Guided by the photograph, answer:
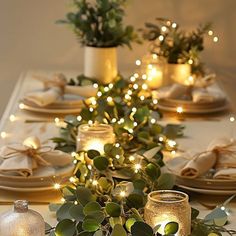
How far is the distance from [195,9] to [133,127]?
1.58 meters

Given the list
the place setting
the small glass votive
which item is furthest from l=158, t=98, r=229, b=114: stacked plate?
the small glass votive

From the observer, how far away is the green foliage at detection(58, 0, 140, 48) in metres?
2.54

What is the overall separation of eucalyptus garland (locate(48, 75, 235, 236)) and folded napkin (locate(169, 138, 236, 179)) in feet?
0.22

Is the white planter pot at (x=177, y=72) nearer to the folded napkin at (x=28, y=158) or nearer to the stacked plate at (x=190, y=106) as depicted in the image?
the stacked plate at (x=190, y=106)

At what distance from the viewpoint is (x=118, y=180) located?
5.16 ft

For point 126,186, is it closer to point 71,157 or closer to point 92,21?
point 71,157

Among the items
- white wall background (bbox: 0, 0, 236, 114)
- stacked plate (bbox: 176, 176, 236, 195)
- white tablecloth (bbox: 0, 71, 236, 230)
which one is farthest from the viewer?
white wall background (bbox: 0, 0, 236, 114)

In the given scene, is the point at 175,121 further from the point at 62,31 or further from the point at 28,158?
the point at 62,31

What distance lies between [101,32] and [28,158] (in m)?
1.10

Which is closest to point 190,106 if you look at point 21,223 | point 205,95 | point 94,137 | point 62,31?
point 205,95

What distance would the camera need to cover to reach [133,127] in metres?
1.90

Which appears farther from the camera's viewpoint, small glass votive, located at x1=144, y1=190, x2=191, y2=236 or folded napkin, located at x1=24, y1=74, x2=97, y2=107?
folded napkin, located at x1=24, y1=74, x2=97, y2=107

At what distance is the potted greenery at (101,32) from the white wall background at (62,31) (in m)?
0.70

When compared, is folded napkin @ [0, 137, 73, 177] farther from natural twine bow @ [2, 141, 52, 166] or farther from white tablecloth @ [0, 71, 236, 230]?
white tablecloth @ [0, 71, 236, 230]
